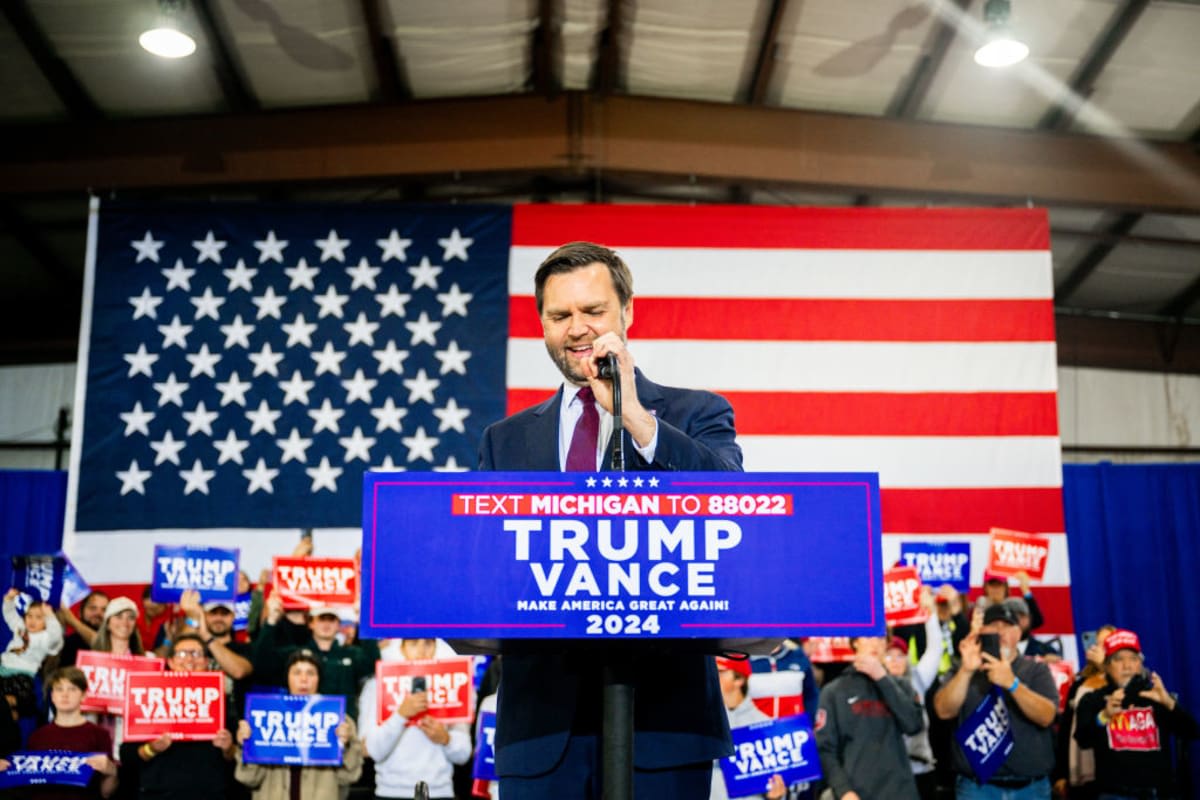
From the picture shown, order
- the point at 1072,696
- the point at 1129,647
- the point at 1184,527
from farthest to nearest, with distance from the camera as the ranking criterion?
the point at 1184,527 < the point at 1072,696 < the point at 1129,647

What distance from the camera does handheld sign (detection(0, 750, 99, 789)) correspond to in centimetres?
544

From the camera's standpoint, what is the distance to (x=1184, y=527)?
12.2 m

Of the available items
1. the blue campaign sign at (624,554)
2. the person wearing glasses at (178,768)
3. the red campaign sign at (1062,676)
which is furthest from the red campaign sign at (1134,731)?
the blue campaign sign at (624,554)

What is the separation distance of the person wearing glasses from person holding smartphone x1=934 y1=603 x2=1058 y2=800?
346cm

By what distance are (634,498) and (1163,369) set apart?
13967mm

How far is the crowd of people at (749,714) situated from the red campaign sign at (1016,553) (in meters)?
1.17

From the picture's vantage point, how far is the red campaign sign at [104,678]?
6.04 m

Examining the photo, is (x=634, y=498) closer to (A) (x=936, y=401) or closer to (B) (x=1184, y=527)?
(A) (x=936, y=401)

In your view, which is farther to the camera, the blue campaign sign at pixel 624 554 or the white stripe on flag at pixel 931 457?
the white stripe on flag at pixel 931 457

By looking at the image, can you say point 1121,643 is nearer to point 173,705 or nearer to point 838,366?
point 838,366

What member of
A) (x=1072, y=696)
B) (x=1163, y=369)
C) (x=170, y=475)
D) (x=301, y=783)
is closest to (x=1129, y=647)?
(x=1072, y=696)

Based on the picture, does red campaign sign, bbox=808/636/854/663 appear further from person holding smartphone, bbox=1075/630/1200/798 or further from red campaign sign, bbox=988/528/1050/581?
red campaign sign, bbox=988/528/1050/581

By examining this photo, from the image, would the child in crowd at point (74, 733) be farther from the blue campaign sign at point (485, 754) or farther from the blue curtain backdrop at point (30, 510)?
the blue curtain backdrop at point (30, 510)

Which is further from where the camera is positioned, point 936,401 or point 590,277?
point 936,401
